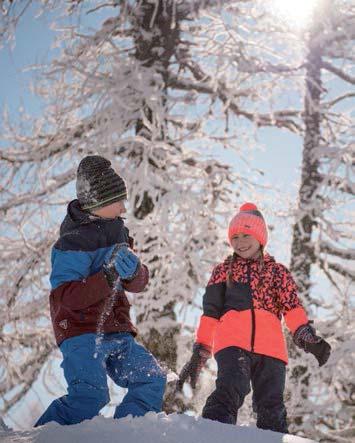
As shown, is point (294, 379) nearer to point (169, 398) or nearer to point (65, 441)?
point (169, 398)

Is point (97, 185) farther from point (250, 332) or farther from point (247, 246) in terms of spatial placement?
point (250, 332)

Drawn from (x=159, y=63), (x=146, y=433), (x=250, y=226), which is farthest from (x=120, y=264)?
(x=159, y=63)

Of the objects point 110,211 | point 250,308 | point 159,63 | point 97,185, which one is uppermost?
point 159,63

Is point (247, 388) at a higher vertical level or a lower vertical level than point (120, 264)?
lower

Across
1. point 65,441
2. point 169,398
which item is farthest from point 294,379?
point 65,441

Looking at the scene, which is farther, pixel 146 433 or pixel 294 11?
pixel 294 11

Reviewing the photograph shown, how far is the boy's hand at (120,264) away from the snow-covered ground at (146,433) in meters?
0.73

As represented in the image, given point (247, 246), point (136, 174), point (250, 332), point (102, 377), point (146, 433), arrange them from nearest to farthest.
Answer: point (146, 433)
point (102, 377)
point (250, 332)
point (247, 246)
point (136, 174)

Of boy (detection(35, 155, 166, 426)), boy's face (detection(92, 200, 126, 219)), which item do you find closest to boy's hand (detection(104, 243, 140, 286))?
boy (detection(35, 155, 166, 426))

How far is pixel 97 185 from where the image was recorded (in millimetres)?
3066

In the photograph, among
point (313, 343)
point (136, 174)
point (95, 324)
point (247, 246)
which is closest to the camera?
point (95, 324)

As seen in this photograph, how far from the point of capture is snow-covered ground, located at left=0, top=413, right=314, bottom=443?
6.66ft

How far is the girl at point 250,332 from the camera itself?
337 centimetres

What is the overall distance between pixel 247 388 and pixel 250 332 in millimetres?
346
